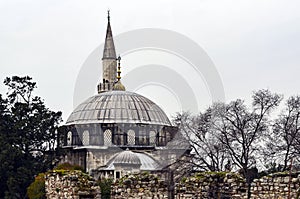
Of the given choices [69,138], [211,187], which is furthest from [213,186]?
[69,138]

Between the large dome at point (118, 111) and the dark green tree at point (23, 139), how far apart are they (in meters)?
19.7

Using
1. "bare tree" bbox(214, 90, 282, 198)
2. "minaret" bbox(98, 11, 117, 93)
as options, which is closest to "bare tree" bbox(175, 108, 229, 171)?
"bare tree" bbox(214, 90, 282, 198)

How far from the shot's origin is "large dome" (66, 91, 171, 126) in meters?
61.2

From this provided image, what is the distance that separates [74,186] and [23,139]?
25.1 metres

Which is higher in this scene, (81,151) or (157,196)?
(81,151)

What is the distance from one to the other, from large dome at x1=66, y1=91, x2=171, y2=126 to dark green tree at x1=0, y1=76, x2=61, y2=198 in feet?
64.6

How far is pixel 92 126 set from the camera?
60438mm

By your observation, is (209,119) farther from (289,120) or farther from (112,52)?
(112,52)

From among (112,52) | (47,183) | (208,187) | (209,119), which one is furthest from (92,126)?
(208,187)

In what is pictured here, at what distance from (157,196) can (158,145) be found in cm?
4788

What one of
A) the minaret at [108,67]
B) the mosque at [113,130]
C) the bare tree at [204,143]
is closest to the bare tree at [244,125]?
the bare tree at [204,143]

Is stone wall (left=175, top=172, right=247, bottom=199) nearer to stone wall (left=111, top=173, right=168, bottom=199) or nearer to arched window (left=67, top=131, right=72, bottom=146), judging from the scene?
stone wall (left=111, top=173, right=168, bottom=199)

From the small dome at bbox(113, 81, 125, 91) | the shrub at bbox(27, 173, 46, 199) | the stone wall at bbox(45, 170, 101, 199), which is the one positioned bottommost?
the stone wall at bbox(45, 170, 101, 199)

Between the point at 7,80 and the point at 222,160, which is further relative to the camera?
the point at 7,80
